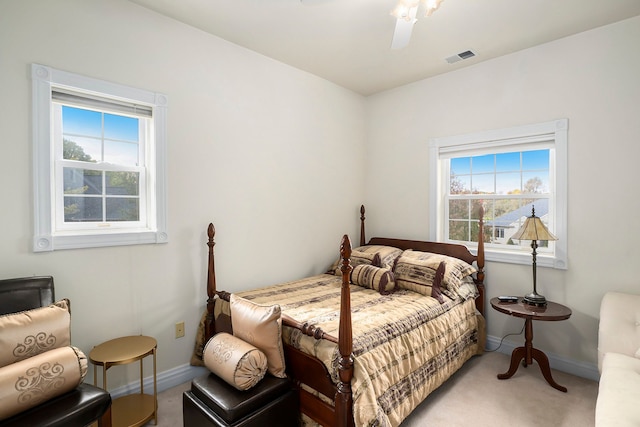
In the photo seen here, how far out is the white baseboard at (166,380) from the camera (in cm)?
233

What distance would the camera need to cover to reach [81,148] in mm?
2275

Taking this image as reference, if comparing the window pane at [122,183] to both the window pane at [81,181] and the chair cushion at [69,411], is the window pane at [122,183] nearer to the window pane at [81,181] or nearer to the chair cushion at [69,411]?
the window pane at [81,181]

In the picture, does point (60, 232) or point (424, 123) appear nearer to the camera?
point (60, 232)

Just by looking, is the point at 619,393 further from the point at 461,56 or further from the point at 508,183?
the point at 461,56

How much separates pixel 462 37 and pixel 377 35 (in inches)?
28.4

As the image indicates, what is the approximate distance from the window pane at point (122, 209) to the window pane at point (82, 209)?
0.07 meters

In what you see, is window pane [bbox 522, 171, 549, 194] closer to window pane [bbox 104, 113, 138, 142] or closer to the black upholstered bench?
the black upholstered bench

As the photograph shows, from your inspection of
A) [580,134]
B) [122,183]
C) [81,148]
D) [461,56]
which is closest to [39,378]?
[122,183]

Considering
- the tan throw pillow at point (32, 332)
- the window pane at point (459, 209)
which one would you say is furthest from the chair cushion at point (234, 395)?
the window pane at point (459, 209)

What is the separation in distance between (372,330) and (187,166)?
189 cm

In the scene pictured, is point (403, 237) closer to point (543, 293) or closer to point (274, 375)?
point (543, 293)

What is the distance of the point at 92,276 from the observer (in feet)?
7.27

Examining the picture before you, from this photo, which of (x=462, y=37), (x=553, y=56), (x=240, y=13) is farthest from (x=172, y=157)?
(x=553, y=56)

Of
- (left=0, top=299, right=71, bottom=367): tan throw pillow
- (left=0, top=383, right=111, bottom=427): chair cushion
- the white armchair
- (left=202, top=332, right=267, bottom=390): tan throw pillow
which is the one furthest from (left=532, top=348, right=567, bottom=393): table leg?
(left=0, top=299, right=71, bottom=367): tan throw pillow
